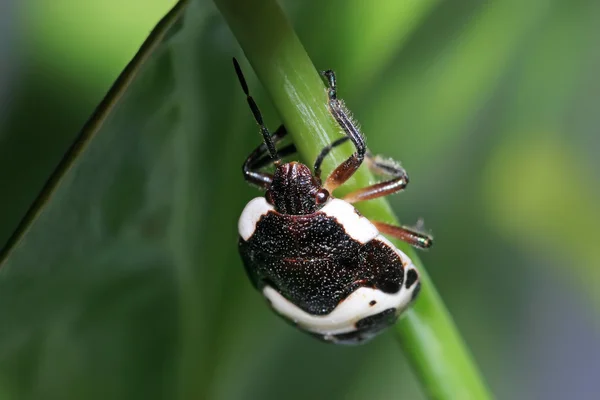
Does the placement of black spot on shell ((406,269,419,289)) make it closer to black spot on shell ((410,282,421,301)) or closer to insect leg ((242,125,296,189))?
black spot on shell ((410,282,421,301))

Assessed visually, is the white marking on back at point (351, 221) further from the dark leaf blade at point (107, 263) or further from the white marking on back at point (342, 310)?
the dark leaf blade at point (107, 263)

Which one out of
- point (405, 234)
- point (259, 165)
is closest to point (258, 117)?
point (259, 165)

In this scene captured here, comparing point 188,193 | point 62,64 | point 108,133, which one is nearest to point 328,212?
point 188,193

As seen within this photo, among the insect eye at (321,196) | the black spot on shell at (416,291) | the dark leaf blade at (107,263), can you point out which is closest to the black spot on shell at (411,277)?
the black spot on shell at (416,291)

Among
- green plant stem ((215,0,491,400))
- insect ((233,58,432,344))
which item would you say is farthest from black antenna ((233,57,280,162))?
green plant stem ((215,0,491,400))

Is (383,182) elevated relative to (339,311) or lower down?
elevated

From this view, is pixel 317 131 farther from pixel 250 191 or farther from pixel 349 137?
pixel 250 191

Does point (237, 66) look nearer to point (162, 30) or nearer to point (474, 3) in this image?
point (162, 30)
